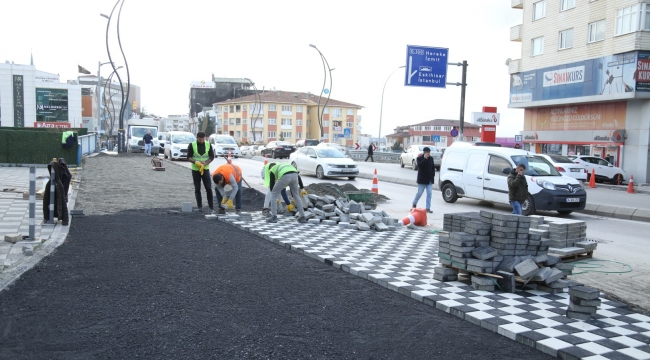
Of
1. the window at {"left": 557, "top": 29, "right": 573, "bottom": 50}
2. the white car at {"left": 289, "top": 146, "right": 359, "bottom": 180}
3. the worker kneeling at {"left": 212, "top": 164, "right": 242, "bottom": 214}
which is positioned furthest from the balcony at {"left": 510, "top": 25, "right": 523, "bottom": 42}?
the worker kneeling at {"left": 212, "top": 164, "right": 242, "bottom": 214}

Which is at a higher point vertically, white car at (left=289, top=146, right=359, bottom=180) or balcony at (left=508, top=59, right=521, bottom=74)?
balcony at (left=508, top=59, right=521, bottom=74)

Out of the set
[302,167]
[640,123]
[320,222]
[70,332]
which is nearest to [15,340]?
[70,332]

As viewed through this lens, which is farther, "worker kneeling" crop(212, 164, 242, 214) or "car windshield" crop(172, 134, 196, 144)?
"car windshield" crop(172, 134, 196, 144)

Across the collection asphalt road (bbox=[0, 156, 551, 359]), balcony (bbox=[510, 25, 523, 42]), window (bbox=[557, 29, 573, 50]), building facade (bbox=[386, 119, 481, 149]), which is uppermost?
balcony (bbox=[510, 25, 523, 42])

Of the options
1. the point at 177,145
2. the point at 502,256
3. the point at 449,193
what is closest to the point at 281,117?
the point at 177,145

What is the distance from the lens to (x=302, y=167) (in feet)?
82.2

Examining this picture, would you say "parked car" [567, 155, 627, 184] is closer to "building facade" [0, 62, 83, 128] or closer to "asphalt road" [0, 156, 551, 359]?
"asphalt road" [0, 156, 551, 359]

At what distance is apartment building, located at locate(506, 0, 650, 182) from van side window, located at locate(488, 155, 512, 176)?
1904 centimetres

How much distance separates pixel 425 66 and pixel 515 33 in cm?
1954

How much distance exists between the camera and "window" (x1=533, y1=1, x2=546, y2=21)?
38.0 m

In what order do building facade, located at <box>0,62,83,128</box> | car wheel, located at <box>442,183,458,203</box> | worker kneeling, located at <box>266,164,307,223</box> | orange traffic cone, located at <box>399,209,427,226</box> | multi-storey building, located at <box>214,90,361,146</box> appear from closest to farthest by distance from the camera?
worker kneeling, located at <box>266,164,307,223</box> → orange traffic cone, located at <box>399,209,427,226</box> → car wheel, located at <box>442,183,458,203</box> → building facade, located at <box>0,62,83,128</box> → multi-storey building, located at <box>214,90,361,146</box>

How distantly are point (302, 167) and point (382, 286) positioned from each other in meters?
18.8

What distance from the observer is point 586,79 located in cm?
3291

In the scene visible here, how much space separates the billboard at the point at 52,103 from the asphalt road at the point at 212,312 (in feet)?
305
